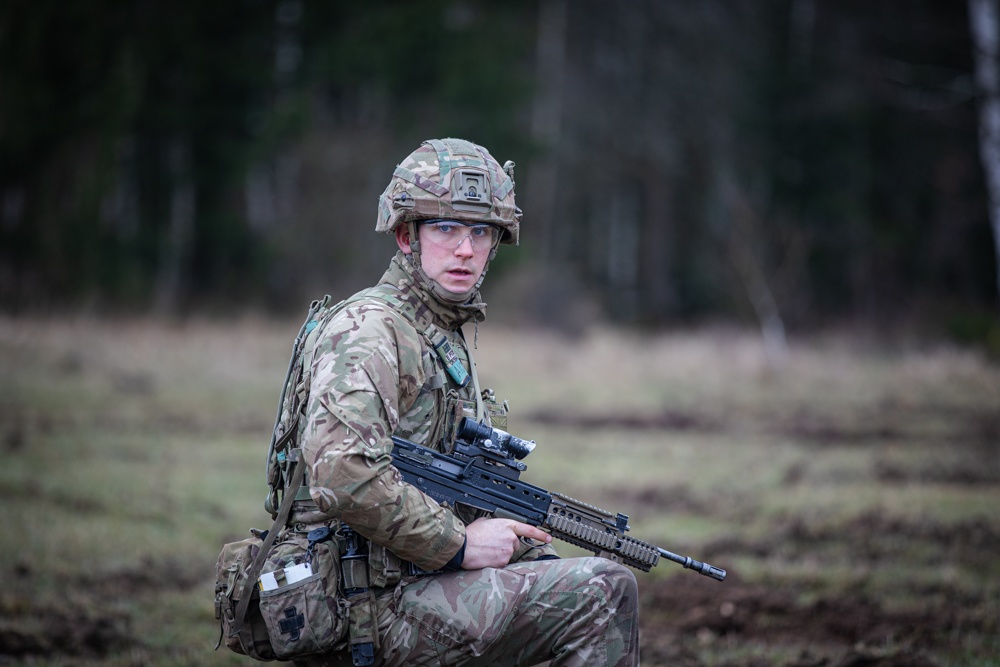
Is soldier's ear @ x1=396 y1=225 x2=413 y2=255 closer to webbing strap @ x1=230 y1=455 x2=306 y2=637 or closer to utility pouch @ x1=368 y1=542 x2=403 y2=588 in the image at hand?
webbing strap @ x1=230 y1=455 x2=306 y2=637

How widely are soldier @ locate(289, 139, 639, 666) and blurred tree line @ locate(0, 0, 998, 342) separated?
52.1 ft

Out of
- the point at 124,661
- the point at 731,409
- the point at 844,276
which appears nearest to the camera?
the point at 124,661

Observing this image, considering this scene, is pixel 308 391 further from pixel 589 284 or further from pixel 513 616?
pixel 589 284

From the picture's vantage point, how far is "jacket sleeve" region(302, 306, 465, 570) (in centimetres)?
337

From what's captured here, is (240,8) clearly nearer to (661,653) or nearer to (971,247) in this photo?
(971,247)

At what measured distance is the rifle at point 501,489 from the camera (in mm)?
3689

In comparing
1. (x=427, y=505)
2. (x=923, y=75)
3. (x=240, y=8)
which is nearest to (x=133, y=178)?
(x=240, y=8)

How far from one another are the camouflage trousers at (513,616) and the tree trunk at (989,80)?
1656 cm

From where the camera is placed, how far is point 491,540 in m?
3.65

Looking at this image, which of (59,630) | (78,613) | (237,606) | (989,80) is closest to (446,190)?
(237,606)

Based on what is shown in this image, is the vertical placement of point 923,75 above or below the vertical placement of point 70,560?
above

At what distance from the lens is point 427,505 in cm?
352

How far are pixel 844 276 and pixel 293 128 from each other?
18.1 m

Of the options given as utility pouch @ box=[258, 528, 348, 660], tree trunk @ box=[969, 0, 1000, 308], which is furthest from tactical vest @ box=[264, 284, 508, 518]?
tree trunk @ box=[969, 0, 1000, 308]
